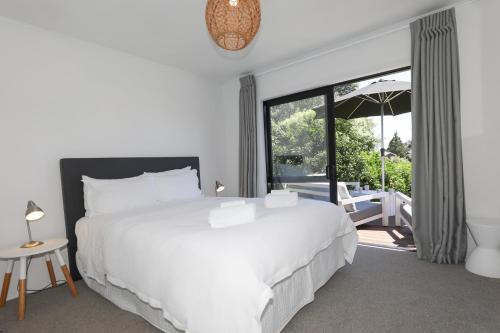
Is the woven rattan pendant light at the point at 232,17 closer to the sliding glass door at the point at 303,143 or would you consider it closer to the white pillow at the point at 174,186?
the white pillow at the point at 174,186

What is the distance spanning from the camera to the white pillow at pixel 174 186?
315 cm

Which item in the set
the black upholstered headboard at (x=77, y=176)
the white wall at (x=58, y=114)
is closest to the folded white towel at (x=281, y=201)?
the black upholstered headboard at (x=77, y=176)

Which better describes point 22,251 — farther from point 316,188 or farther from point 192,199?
point 316,188

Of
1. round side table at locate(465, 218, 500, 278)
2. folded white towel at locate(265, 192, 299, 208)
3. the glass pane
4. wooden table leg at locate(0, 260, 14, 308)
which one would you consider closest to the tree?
the glass pane

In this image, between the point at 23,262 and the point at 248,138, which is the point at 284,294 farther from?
the point at 248,138

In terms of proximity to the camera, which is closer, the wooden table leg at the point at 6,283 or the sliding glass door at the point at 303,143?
the wooden table leg at the point at 6,283

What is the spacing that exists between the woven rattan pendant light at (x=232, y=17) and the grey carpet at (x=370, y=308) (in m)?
2.05

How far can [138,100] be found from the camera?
3465mm

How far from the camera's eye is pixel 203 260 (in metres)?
1.46

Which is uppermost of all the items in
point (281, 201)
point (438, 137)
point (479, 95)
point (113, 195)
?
point (479, 95)

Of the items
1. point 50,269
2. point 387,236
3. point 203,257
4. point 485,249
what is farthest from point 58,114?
point 387,236

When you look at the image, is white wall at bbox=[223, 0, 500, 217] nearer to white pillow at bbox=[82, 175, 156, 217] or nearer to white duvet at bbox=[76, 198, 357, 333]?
white duvet at bbox=[76, 198, 357, 333]

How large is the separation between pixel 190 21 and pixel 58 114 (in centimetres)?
168

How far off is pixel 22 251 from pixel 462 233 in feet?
13.2
